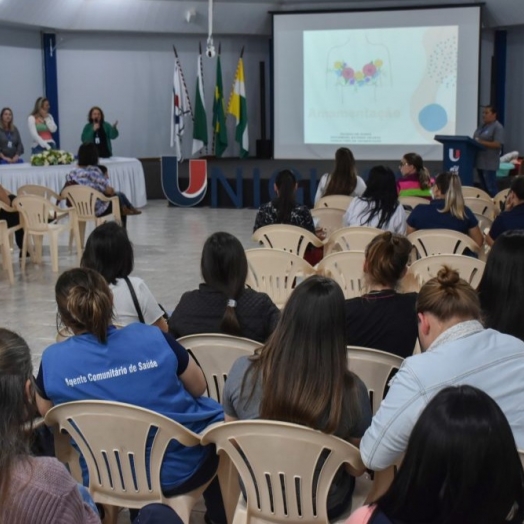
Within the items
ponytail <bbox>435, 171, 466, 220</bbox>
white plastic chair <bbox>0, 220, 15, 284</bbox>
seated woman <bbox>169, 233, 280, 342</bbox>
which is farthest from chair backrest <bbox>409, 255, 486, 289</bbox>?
white plastic chair <bbox>0, 220, 15, 284</bbox>

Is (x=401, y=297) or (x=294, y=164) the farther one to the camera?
(x=294, y=164)

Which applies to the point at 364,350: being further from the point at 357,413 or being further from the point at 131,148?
the point at 131,148

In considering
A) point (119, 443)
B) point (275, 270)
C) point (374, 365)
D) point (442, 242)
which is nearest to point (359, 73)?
point (442, 242)

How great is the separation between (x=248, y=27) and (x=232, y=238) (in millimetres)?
11800

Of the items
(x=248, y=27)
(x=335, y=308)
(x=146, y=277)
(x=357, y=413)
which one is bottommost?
(x=146, y=277)

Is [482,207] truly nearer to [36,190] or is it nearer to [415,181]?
[415,181]

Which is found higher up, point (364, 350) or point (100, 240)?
point (100, 240)

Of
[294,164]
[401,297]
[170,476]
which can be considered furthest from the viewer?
[294,164]

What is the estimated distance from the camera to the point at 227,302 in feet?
11.9

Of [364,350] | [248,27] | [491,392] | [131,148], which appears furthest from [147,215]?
[491,392]

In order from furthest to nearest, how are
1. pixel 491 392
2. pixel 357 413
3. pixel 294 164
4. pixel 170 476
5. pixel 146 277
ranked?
pixel 294 164, pixel 146 277, pixel 170 476, pixel 357 413, pixel 491 392

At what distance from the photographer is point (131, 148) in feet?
49.3

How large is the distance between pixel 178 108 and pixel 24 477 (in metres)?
12.9

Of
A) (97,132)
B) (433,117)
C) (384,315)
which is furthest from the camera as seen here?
(433,117)
